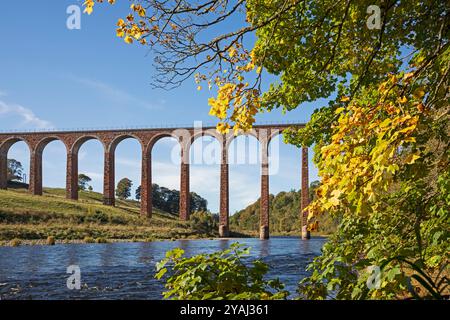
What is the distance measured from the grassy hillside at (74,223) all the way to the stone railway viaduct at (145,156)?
402cm

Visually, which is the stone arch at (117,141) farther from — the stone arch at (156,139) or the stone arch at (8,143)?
the stone arch at (8,143)

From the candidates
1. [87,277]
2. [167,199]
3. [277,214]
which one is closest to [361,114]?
[87,277]

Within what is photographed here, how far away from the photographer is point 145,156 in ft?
219

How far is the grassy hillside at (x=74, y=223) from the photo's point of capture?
43.1 metres

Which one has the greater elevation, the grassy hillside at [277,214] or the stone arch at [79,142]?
the stone arch at [79,142]

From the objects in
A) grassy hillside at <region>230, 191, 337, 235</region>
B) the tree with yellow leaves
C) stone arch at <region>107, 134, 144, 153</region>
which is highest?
stone arch at <region>107, 134, 144, 153</region>

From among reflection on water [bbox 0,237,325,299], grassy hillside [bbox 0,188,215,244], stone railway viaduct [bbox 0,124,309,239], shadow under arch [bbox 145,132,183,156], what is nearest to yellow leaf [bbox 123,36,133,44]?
reflection on water [bbox 0,237,325,299]

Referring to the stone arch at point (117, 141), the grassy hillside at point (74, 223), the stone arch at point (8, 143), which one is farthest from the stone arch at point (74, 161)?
the stone arch at point (8, 143)

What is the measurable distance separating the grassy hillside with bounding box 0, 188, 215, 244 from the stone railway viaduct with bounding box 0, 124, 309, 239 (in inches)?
158

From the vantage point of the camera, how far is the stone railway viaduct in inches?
2389

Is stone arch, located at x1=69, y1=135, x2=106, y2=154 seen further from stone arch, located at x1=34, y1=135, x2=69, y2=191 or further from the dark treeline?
the dark treeline

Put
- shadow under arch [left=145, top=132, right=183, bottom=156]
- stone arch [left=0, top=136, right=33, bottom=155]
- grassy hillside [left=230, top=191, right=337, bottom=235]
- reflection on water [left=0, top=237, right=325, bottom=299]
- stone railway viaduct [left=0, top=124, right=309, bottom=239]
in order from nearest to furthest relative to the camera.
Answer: reflection on water [left=0, top=237, right=325, bottom=299]
stone railway viaduct [left=0, top=124, right=309, bottom=239]
shadow under arch [left=145, top=132, right=183, bottom=156]
stone arch [left=0, top=136, right=33, bottom=155]
grassy hillside [left=230, top=191, right=337, bottom=235]

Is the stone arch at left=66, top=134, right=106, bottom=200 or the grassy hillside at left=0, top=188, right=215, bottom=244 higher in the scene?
the stone arch at left=66, top=134, right=106, bottom=200
